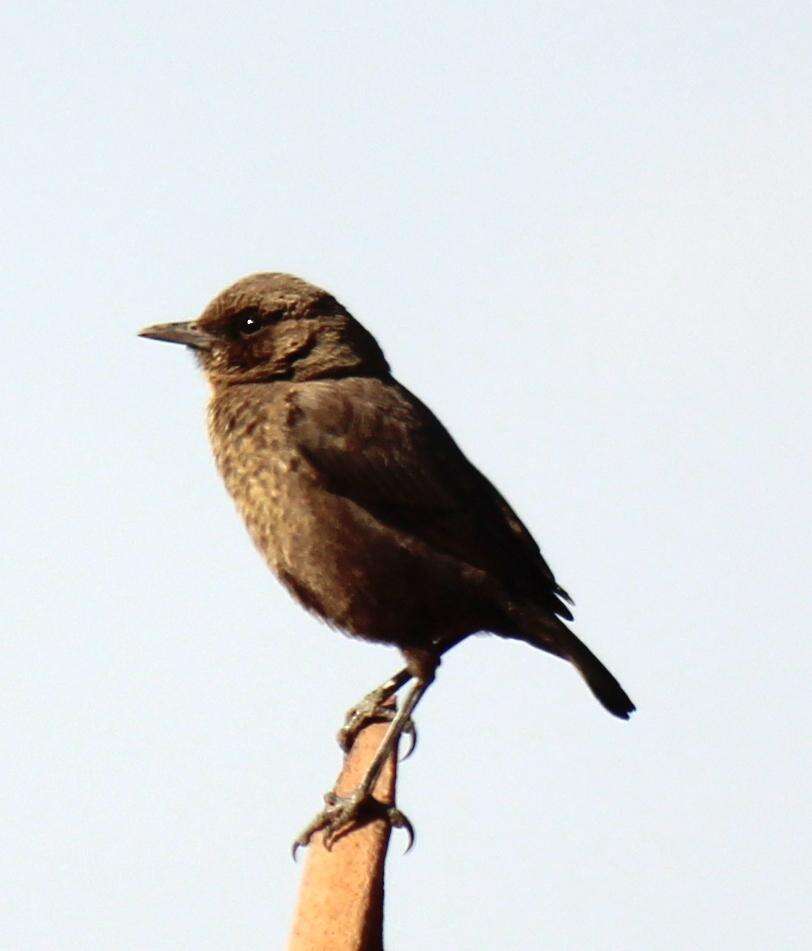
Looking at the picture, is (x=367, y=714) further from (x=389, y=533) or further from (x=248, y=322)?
(x=248, y=322)

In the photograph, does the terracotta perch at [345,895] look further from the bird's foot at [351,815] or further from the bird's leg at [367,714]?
the bird's leg at [367,714]

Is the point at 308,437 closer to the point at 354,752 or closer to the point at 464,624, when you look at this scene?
the point at 464,624

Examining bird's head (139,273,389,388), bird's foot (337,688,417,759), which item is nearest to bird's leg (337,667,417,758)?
bird's foot (337,688,417,759)

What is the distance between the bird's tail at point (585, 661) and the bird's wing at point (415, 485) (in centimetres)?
13

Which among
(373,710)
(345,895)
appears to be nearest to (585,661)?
(373,710)

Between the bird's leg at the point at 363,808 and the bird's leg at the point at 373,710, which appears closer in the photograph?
the bird's leg at the point at 363,808

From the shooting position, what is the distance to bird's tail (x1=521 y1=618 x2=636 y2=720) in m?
7.07

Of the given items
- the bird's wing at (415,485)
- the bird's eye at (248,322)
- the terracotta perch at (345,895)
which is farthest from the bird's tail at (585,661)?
the terracotta perch at (345,895)

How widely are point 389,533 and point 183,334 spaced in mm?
1535

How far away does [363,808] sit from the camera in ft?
17.4

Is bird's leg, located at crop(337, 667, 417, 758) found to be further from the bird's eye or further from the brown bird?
the bird's eye

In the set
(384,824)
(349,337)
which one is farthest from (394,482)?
(384,824)

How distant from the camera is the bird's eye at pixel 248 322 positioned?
7.97m

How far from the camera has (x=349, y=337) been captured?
311 inches
